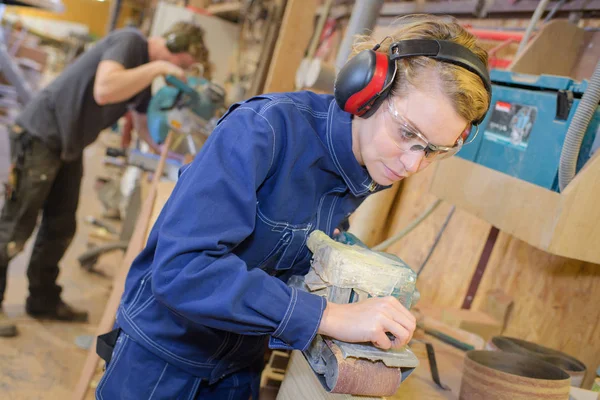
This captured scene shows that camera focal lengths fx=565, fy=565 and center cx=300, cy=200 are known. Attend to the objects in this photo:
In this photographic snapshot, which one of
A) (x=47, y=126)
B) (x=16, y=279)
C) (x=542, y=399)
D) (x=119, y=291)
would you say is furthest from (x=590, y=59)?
(x=16, y=279)

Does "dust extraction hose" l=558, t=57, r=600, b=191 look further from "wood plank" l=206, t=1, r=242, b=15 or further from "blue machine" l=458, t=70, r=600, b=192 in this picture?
"wood plank" l=206, t=1, r=242, b=15

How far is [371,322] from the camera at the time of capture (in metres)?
0.96

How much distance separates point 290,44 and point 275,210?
1877mm

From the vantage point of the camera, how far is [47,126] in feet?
9.63

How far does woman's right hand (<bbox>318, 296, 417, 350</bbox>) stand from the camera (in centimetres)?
96

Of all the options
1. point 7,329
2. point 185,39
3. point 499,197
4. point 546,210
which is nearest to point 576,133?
point 546,210

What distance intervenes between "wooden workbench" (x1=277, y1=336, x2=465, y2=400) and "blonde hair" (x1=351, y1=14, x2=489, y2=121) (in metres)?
0.57

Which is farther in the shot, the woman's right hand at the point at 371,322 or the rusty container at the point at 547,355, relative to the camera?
the rusty container at the point at 547,355

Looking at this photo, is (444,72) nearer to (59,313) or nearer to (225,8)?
(59,313)

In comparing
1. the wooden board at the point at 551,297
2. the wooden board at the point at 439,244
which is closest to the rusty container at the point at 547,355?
the wooden board at the point at 551,297

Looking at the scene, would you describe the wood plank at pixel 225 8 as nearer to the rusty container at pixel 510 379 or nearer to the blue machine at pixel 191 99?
the blue machine at pixel 191 99

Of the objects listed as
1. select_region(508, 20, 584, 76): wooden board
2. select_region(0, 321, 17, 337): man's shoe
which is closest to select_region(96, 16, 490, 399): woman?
select_region(508, 20, 584, 76): wooden board

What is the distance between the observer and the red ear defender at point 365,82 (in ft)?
3.61

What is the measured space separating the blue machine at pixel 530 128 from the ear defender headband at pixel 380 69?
0.44 meters
